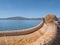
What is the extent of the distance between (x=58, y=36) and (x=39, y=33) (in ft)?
3.35

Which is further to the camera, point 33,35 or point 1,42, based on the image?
point 33,35

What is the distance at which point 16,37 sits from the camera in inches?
286

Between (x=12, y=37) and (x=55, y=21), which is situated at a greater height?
(x=55, y=21)

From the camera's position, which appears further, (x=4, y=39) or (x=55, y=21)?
(x=55, y=21)

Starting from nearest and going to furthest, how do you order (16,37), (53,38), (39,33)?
1. (53,38)
2. (16,37)
3. (39,33)

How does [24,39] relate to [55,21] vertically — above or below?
below

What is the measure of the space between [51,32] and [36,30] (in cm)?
133

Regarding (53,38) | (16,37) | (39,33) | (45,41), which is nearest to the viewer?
(45,41)

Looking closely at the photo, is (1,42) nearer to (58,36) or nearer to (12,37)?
(12,37)

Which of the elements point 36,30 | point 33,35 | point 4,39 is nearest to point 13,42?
point 4,39

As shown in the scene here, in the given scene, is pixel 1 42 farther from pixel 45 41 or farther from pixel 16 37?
pixel 45 41

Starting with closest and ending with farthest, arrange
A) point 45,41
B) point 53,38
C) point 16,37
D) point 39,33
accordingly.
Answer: point 45,41, point 53,38, point 16,37, point 39,33

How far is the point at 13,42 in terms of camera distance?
22.5ft

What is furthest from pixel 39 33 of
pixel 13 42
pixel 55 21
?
pixel 13 42
